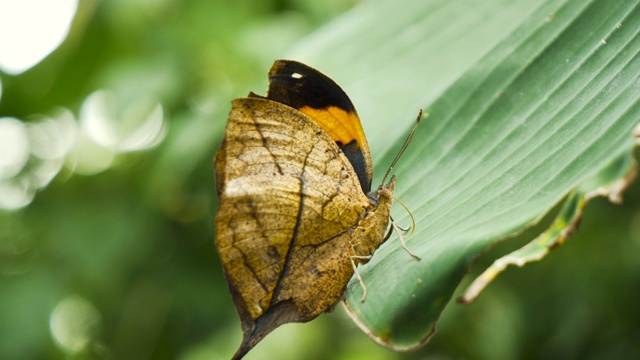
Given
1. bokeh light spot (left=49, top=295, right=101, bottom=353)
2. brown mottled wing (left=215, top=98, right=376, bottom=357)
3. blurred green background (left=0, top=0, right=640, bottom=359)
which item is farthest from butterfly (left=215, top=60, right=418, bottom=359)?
bokeh light spot (left=49, top=295, right=101, bottom=353)

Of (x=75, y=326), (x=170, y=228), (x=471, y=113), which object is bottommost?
(x=75, y=326)

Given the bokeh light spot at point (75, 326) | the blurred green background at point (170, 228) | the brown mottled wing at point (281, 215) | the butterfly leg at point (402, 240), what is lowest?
the bokeh light spot at point (75, 326)

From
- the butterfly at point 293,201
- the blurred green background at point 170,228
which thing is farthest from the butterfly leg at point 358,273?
the blurred green background at point 170,228

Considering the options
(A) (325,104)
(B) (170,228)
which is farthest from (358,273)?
(B) (170,228)

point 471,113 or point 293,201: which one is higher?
point 471,113

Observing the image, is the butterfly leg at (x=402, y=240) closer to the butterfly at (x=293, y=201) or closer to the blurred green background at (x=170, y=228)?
the butterfly at (x=293, y=201)

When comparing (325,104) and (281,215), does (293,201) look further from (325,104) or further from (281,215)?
(325,104)

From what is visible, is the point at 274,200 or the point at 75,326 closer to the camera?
the point at 274,200
